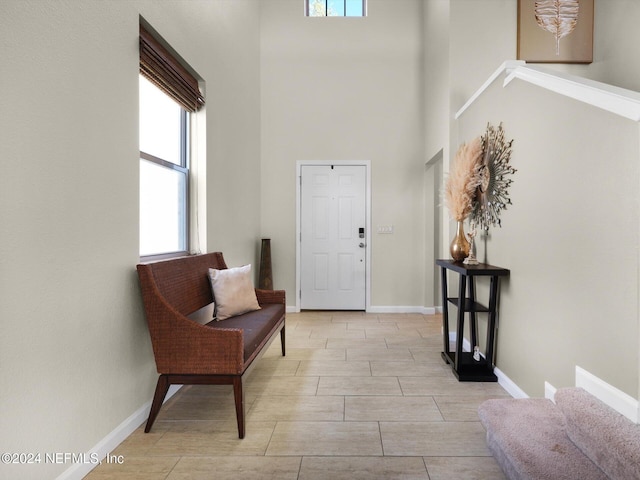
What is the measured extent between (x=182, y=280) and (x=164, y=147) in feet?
3.22

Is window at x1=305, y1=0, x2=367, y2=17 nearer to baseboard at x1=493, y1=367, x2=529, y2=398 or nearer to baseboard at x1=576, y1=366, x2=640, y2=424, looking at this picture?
baseboard at x1=493, y1=367, x2=529, y2=398

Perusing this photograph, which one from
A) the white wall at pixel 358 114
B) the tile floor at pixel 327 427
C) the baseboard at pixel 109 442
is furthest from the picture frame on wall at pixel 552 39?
the baseboard at pixel 109 442

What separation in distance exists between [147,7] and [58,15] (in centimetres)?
81

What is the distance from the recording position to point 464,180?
286 centimetres

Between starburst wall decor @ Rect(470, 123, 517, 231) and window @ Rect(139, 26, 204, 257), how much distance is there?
7.38ft

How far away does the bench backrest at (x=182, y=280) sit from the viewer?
2.05 meters

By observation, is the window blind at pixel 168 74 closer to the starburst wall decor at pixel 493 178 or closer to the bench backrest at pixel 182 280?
the bench backrest at pixel 182 280

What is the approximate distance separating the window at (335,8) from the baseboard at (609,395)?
16.8 feet

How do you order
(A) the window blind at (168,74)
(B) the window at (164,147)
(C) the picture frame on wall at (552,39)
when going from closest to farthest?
(A) the window blind at (168,74) → (B) the window at (164,147) → (C) the picture frame on wall at (552,39)

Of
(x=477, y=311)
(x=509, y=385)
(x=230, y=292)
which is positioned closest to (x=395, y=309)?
(x=477, y=311)

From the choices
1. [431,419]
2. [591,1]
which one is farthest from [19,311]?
[591,1]

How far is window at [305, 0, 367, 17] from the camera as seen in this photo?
17.1 ft

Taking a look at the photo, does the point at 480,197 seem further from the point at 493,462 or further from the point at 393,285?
the point at 393,285

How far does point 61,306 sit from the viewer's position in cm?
153
